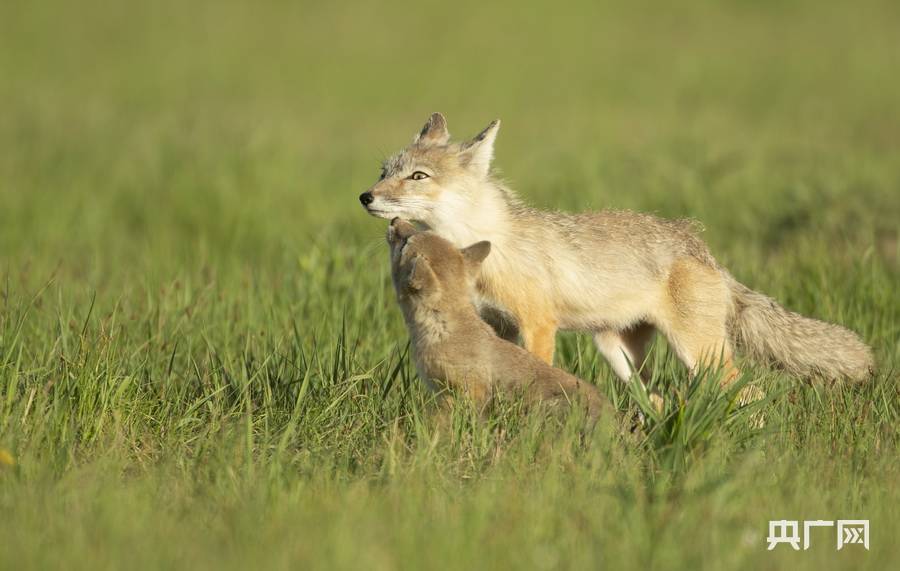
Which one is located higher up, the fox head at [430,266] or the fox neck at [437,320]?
the fox head at [430,266]

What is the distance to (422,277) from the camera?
6359mm

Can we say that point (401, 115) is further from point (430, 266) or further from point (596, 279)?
point (430, 266)

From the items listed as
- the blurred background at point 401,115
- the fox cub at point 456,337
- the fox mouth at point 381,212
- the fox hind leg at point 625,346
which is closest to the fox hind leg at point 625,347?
the fox hind leg at point 625,346

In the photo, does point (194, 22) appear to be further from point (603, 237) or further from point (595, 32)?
point (603, 237)

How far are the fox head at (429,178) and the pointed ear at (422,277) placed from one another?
45.2 inches

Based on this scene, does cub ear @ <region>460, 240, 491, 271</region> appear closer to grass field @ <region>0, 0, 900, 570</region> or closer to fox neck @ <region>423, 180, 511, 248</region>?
grass field @ <region>0, 0, 900, 570</region>

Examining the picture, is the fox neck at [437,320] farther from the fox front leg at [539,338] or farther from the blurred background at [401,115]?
the blurred background at [401,115]

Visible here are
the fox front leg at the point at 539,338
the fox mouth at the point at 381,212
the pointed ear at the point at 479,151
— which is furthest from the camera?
the pointed ear at the point at 479,151

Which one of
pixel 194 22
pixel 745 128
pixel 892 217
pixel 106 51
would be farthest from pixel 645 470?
pixel 194 22

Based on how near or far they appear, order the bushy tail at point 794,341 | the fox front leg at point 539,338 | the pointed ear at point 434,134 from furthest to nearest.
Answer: the pointed ear at point 434,134
the bushy tail at point 794,341
the fox front leg at point 539,338

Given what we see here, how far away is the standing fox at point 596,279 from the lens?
743cm

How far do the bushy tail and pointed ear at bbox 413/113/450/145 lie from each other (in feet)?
7.26

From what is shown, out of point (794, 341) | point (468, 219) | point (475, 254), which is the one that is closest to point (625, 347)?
point (794, 341)

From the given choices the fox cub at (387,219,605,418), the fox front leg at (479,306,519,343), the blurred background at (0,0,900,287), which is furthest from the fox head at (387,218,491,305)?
the blurred background at (0,0,900,287)
